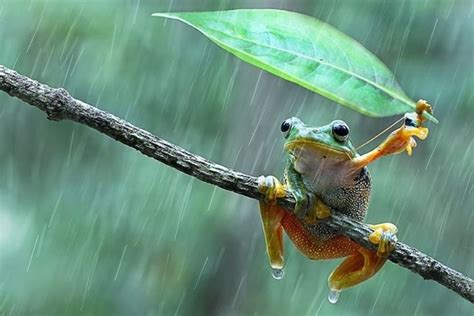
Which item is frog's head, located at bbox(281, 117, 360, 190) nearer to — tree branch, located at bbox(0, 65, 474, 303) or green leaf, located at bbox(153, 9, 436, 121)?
tree branch, located at bbox(0, 65, 474, 303)

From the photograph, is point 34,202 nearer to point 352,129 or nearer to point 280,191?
point 352,129

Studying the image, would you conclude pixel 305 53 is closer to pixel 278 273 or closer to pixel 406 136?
pixel 406 136

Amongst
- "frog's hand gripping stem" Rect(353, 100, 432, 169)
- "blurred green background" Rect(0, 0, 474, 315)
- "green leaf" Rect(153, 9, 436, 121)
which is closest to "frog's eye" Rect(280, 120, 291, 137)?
"frog's hand gripping stem" Rect(353, 100, 432, 169)

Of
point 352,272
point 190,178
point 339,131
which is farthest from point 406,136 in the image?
point 190,178

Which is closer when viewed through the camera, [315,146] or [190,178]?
[315,146]

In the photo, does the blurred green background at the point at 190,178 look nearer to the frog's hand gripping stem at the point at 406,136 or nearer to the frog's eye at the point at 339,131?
the frog's eye at the point at 339,131

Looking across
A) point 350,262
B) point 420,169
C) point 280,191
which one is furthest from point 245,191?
point 420,169
